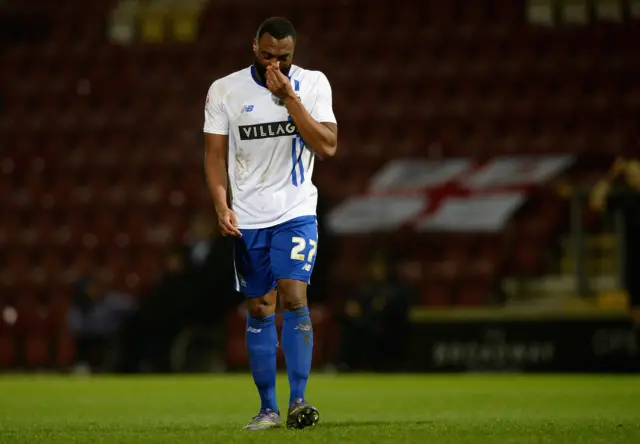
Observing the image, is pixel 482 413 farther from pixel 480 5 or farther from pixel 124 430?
pixel 480 5

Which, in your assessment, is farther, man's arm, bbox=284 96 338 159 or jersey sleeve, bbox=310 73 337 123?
jersey sleeve, bbox=310 73 337 123

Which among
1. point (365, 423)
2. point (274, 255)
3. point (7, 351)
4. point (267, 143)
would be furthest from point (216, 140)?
point (7, 351)

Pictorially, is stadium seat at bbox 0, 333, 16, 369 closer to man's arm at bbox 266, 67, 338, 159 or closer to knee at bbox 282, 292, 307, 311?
knee at bbox 282, 292, 307, 311

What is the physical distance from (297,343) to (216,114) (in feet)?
3.88

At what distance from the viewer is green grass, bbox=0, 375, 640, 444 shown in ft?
17.3

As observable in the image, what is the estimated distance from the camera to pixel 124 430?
585 cm

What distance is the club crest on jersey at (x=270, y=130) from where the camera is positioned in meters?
5.89

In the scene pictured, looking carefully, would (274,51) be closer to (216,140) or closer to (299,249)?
(216,140)

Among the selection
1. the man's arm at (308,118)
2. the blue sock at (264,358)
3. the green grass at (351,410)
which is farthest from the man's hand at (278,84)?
the green grass at (351,410)

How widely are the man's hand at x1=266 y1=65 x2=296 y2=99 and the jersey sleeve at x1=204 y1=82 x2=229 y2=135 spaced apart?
360 millimetres

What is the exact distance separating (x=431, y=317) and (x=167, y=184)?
19.3ft

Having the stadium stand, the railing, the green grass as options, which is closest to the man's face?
the green grass

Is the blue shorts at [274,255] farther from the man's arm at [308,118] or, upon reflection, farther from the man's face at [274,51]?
the man's face at [274,51]

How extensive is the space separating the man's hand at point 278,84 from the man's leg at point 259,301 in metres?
0.68
